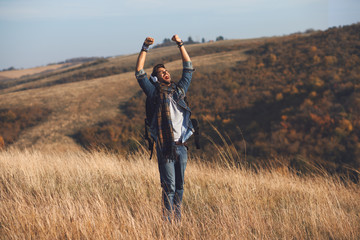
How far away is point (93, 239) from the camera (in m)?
2.64

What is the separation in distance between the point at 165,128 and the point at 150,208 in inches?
40.2

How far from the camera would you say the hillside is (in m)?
21.3

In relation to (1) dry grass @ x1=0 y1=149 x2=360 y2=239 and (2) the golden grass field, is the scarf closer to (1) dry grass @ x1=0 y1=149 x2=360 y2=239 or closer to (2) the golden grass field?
(1) dry grass @ x1=0 y1=149 x2=360 y2=239

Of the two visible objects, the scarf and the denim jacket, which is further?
the denim jacket

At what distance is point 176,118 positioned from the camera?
3357 millimetres

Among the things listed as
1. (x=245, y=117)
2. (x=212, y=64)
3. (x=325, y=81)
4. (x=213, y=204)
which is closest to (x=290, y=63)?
(x=325, y=81)

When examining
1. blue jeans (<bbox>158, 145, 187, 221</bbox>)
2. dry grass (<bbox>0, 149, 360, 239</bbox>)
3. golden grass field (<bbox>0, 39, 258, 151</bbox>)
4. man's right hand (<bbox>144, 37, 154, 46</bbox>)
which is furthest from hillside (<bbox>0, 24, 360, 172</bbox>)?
man's right hand (<bbox>144, 37, 154, 46</bbox>)

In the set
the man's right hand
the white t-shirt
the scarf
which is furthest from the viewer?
the man's right hand

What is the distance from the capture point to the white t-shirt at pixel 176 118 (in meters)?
3.33

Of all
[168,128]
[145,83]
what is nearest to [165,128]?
[168,128]

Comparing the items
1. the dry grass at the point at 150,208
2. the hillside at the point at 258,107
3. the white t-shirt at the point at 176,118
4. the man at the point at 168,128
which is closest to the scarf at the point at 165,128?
the man at the point at 168,128

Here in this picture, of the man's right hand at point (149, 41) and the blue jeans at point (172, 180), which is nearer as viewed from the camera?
the blue jeans at point (172, 180)

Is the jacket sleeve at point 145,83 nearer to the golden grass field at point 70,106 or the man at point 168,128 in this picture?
the man at point 168,128

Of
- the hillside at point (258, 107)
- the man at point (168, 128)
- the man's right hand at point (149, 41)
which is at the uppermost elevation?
the man's right hand at point (149, 41)
